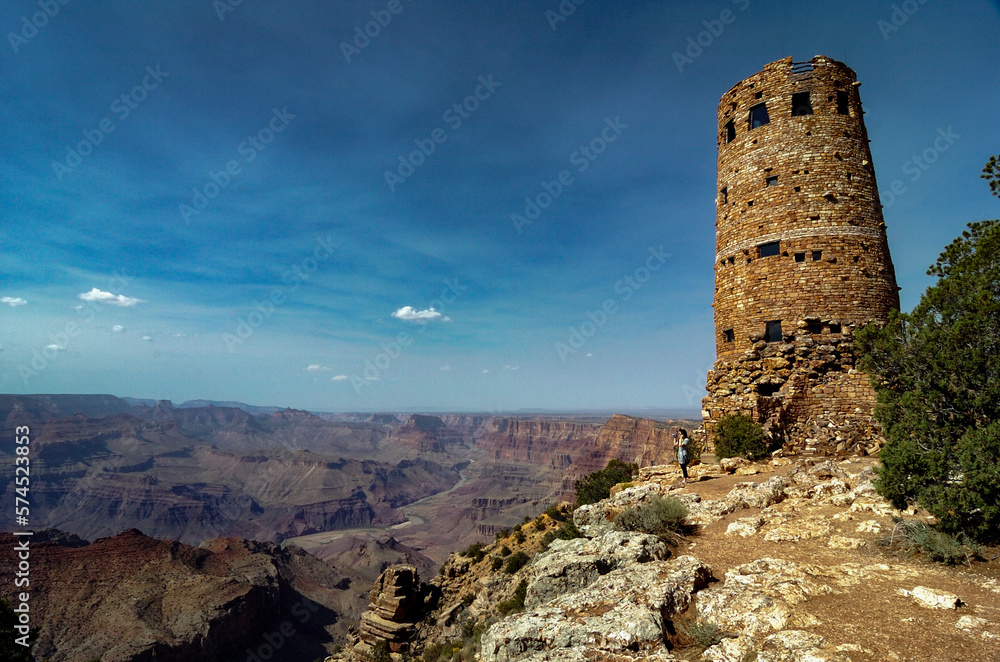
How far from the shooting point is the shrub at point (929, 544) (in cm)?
728

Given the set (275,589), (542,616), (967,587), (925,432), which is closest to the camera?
(967,587)

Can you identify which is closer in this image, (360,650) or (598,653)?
(598,653)

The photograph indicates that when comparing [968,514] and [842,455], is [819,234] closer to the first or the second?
[842,455]

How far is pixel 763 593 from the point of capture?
21.8 ft

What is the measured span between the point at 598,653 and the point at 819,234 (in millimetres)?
18370

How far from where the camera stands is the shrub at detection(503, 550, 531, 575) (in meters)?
24.4

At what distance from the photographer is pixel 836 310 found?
58.1 ft

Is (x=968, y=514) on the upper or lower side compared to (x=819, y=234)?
lower

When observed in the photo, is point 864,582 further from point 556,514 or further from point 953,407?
point 556,514

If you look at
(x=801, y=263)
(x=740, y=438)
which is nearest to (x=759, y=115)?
(x=801, y=263)

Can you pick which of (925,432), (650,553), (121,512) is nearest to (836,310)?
(925,432)

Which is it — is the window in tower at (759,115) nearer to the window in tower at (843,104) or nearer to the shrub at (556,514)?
the window in tower at (843,104)

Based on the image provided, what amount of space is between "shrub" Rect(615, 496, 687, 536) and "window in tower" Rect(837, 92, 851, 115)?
18395 mm

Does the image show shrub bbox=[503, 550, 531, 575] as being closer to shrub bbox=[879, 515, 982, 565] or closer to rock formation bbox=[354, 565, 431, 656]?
rock formation bbox=[354, 565, 431, 656]
